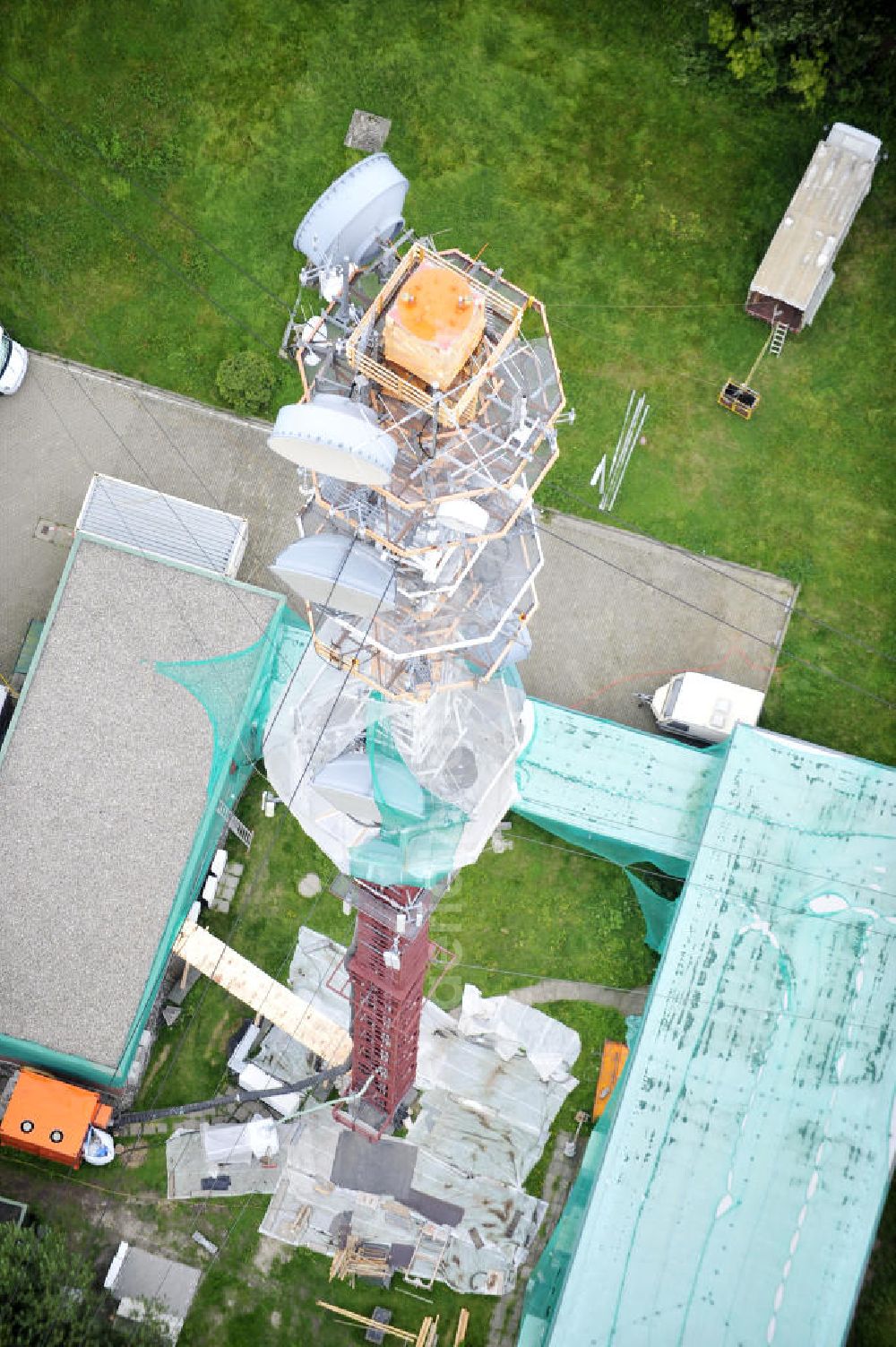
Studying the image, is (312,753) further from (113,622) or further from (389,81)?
(389,81)

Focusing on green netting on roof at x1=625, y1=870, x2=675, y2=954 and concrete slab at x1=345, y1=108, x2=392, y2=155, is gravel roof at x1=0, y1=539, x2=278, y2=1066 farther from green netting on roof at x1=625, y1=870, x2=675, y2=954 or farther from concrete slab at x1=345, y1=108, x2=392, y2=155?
concrete slab at x1=345, y1=108, x2=392, y2=155

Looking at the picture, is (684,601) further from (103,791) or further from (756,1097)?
(103,791)

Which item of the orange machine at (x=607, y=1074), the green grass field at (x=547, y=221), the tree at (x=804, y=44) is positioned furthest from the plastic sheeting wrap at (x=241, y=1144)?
the tree at (x=804, y=44)

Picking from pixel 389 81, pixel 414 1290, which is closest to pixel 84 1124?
pixel 414 1290

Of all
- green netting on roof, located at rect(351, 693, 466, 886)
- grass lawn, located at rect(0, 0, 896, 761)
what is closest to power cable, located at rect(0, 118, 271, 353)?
grass lawn, located at rect(0, 0, 896, 761)

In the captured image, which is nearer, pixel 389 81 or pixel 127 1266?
pixel 127 1266
